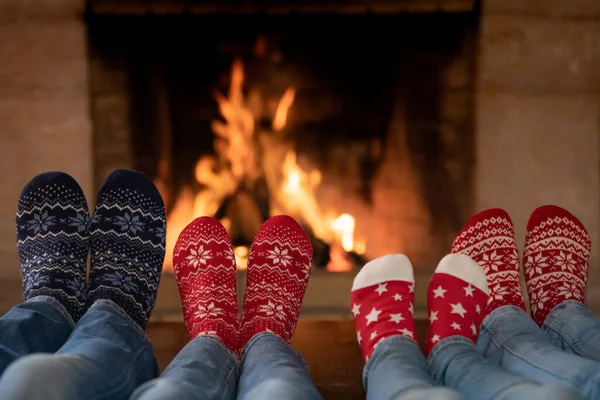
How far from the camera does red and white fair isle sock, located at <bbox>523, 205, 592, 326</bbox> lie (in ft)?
3.77

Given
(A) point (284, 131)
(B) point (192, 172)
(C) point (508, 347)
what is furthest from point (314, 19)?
(C) point (508, 347)

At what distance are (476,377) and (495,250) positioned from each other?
589 millimetres

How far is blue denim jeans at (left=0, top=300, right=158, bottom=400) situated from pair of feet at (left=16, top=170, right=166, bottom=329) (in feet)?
0.44

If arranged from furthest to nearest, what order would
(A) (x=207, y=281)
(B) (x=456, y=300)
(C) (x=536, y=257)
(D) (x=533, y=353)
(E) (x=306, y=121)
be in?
(E) (x=306, y=121) < (C) (x=536, y=257) < (A) (x=207, y=281) < (B) (x=456, y=300) < (D) (x=533, y=353)

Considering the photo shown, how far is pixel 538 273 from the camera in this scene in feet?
4.00

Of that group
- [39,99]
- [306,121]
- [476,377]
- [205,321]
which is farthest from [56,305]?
[306,121]

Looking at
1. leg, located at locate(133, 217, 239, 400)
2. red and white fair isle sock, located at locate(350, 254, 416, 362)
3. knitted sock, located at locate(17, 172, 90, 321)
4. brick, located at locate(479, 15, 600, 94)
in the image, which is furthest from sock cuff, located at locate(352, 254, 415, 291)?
brick, located at locate(479, 15, 600, 94)

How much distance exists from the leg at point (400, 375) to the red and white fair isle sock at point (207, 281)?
0.82 ft

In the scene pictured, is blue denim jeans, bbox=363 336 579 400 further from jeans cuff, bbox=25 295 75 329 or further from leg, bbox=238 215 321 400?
jeans cuff, bbox=25 295 75 329

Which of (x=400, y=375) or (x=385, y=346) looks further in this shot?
(x=385, y=346)

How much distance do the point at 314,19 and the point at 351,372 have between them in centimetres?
91

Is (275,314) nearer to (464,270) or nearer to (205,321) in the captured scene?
(205,321)

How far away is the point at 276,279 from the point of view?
1.20 meters

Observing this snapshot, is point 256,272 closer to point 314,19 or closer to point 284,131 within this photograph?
point 284,131
